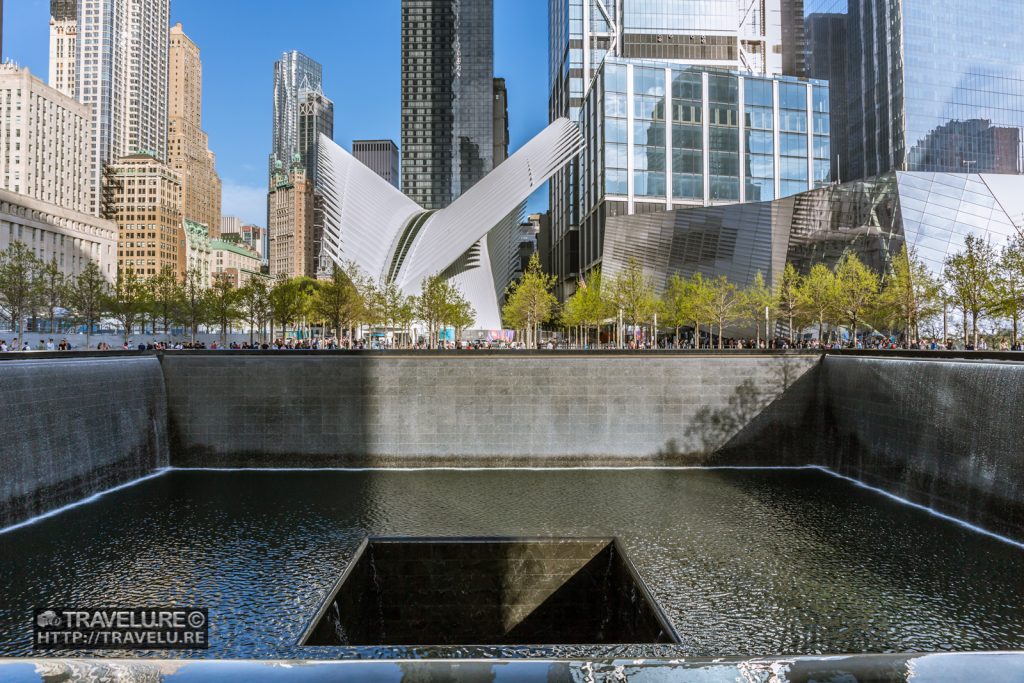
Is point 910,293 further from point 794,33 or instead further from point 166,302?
point 794,33

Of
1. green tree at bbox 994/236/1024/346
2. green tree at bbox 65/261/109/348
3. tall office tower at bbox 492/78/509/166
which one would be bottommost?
green tree at bbox 994/236/1024/346

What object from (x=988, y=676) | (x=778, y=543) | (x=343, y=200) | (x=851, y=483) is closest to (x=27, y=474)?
(x=778, y=543)

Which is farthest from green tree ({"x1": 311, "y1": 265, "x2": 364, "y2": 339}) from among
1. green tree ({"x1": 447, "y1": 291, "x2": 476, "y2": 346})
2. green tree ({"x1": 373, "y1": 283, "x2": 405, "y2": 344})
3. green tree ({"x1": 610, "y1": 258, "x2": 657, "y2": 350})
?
green tree ({"x1": 610, "y1": 258, "x2": 657, "y2": 350})

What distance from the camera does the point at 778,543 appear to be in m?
15.0

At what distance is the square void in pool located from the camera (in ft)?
40.3

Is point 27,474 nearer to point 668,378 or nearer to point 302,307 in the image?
point 668,378

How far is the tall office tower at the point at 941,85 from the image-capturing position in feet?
261

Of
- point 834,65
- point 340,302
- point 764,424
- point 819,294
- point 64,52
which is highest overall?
point 64,52

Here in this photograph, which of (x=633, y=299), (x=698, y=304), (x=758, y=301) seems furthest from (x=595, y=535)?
(x=633, y=299)

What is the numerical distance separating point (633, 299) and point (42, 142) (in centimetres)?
11695

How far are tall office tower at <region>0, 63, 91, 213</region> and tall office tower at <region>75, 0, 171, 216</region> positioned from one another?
845 inches

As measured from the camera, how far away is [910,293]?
3127cm

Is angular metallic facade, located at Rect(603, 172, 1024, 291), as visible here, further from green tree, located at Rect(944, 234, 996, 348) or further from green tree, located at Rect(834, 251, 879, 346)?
green tree, located at Rect(944, 234, 996, 348)

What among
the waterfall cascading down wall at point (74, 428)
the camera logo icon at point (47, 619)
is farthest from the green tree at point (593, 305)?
the camera logo icon at point (47, 619)
